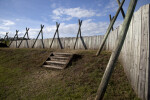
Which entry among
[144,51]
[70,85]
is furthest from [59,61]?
[144,51]

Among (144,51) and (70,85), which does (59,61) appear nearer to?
(70,85)

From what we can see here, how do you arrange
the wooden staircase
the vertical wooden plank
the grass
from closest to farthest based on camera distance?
the vertical wooden plank → the grass → the wooden staircase

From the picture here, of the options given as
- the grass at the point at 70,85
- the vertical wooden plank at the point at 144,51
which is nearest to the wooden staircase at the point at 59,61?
the grass at the point at 70,85

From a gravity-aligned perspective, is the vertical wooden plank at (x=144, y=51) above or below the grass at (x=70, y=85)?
above

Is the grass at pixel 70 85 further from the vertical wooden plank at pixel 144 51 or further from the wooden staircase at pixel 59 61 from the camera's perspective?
the wooden staircase at pixel 59 61

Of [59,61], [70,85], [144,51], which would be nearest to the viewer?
[144,51]

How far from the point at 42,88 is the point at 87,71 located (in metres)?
2.06

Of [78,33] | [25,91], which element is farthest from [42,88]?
[78,33]

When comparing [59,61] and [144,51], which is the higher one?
[144,51]

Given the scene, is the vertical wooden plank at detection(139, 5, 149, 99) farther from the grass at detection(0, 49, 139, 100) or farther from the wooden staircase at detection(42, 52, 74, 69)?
the wooden staircase at detection(42, 52, 74, 69)

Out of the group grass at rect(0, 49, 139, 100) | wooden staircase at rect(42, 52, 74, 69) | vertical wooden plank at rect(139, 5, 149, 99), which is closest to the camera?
vertical wooden plank at rect(139, 5, 149, 99)

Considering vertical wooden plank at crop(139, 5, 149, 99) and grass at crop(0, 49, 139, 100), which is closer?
vertical wooden plank at crop(139, 5, 149, 99)

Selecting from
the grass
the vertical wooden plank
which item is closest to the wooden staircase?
the grass

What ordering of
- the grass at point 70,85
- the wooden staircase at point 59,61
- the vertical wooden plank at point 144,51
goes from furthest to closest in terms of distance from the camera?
1. the wooden staircase at point 59,61
2. the grass at point 70,85
3. the vertical wooden plank at point 144,51
